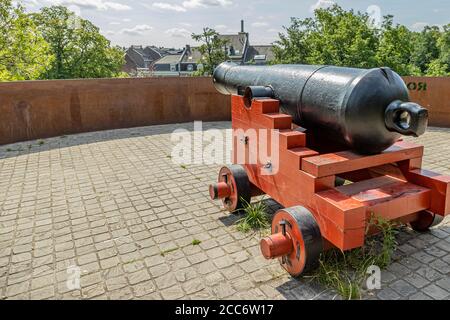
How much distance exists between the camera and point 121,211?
4.16 m

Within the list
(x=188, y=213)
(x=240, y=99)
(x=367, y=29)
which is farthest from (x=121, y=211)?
(x=367, y=29)

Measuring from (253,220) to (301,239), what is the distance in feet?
3.81

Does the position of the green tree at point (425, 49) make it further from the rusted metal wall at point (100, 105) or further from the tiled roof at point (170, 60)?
the tiled roof at point (170, 60)

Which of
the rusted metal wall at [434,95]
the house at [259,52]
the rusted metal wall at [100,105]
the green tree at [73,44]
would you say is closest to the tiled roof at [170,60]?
the house at [259,52]

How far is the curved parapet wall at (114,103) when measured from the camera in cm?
792

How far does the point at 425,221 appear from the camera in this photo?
3.28 m

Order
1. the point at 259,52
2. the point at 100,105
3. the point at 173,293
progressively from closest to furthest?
the point at 173,293 → the point at 100,105 → the point at 259,52

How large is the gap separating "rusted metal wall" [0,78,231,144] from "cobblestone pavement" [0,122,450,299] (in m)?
2.57

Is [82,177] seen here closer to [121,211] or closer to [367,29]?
[121,211]

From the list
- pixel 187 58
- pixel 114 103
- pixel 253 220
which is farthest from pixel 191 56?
pixel 253 220

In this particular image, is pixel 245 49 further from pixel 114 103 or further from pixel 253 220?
pixel 253 220

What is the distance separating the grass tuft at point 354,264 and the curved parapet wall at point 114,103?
7.14 meters

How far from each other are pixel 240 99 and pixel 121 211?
1921 millimetres

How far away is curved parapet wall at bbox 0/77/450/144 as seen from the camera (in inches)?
312
